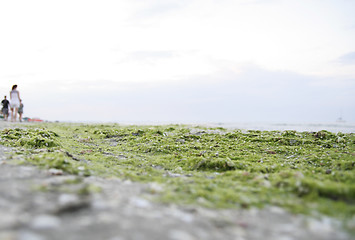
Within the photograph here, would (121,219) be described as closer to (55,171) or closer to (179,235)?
(179,235)

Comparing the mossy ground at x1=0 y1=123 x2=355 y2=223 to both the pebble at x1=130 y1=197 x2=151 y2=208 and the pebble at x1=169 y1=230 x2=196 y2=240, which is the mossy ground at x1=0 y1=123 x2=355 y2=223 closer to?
the pebble at x1=130 y1=197 x2=151 y2=208

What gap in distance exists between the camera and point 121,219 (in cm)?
486

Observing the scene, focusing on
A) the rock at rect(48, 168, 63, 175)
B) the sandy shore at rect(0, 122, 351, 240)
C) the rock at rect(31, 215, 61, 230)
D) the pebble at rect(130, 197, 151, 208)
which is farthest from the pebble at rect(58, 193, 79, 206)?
the rock at rect(48, 168, 63, 175)

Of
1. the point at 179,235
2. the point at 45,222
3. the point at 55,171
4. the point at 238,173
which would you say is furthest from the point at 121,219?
the point at 238,173

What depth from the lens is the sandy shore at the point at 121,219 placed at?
4293mm

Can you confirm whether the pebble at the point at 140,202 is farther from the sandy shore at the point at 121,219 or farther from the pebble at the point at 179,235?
the pebble at the point at 179,235

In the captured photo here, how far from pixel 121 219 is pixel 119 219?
40 mm

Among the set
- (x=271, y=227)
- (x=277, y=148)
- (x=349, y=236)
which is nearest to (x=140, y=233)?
(x=271, y=227)

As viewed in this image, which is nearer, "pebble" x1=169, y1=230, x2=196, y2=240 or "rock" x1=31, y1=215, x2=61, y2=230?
"rock" x1=31, y1=215, x2=61, y2=230

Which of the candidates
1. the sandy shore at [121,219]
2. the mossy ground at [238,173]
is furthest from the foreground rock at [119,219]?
the mossy ground at [238,173]

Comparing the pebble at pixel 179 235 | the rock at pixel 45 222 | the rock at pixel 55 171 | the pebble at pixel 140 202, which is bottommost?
the pebble at pixel 179 235

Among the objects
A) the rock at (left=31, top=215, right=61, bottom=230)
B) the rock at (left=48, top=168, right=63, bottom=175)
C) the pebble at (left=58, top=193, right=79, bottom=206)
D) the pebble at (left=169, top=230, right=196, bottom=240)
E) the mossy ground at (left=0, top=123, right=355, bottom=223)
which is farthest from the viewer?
the rock at (left=48, top=168, right=63, bottom=175)

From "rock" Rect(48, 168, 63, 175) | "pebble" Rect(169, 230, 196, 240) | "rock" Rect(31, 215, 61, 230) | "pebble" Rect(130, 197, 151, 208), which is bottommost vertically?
"pebble" Rect(169, 230, 196, 240)

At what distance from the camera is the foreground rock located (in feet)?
14.1
